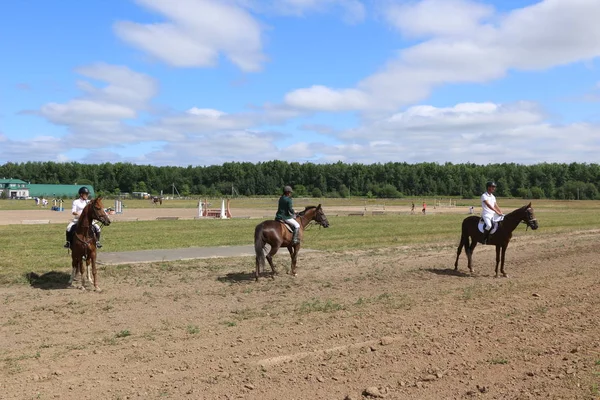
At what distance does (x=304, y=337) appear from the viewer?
26.9 ft

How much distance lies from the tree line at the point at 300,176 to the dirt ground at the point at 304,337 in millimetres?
145586

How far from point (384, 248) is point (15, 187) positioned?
148 meters

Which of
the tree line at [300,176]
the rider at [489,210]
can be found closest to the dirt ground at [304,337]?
the rider at [489,210]

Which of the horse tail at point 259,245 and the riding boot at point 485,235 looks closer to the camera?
the horse tail at point 259,245

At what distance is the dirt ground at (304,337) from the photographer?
617 cm

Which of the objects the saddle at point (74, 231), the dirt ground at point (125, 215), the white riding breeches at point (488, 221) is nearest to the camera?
the saddle at point (74, 231)

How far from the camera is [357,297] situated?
11.7 meters

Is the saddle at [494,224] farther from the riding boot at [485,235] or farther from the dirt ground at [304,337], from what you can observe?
the dirt ground at [304,337]

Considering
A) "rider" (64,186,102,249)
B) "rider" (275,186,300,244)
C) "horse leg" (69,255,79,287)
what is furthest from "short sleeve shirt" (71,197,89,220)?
"rider" (275,186,300,244)

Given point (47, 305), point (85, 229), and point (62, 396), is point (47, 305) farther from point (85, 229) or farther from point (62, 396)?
point (62, 396)

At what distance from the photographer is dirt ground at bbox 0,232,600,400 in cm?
617

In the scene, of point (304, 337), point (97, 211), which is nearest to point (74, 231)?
point (97, 211)

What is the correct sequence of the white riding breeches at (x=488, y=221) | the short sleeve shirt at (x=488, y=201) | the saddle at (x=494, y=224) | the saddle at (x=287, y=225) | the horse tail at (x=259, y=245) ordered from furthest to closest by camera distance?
the saddle at (x=494, y=224) < the white riding breeches at (x=488, y=221) < the short sleeve shirt at (x=488, y=201) < the saddle at (x=287, y=225) < the horse tail at (x=259, y=245)

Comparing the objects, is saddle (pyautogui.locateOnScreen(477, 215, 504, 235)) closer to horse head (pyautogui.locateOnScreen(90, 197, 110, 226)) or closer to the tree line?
horse head (pyautogui.locateOnScreen(90, 197, 110, 226))
